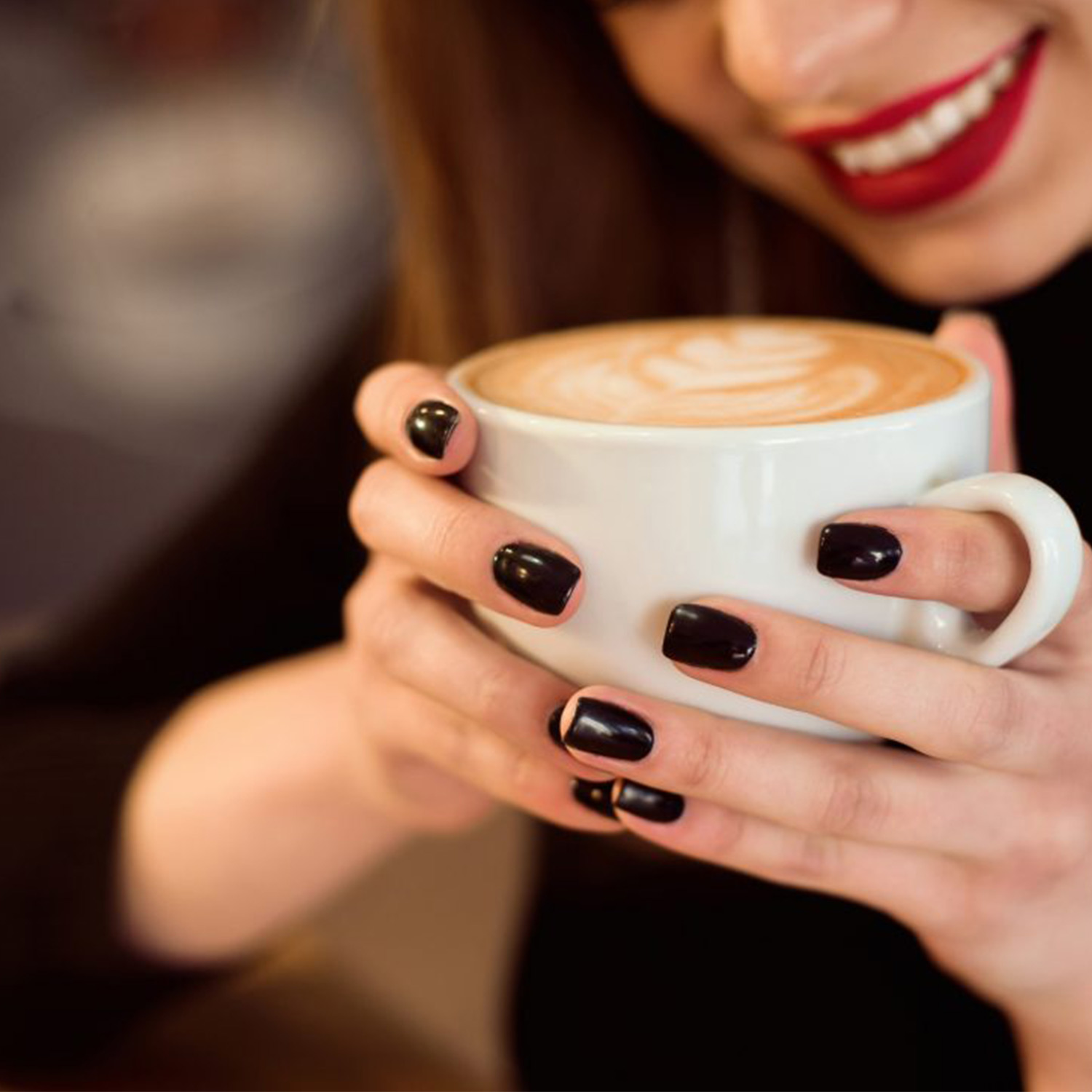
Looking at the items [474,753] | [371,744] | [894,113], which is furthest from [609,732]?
[894,113]

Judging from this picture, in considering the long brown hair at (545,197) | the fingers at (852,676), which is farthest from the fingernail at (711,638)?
the long brown hair at (545,197)

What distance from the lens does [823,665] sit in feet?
1.46

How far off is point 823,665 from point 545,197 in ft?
2.47

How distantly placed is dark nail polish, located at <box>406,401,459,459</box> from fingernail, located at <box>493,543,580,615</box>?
0.05 meters

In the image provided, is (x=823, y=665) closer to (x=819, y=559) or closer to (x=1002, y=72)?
(x=819, y=559)

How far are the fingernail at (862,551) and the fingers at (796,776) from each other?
0.08 meters

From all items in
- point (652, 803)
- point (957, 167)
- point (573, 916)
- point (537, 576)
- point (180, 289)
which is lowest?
point (573, 916)

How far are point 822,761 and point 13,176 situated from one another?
1.72 m

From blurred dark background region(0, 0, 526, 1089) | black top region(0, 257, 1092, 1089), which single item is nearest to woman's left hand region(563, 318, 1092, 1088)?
black top region(0, 257, 1092, 1089)

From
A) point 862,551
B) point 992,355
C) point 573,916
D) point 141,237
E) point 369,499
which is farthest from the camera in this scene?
point 141,237

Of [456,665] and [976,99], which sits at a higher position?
[976,99]

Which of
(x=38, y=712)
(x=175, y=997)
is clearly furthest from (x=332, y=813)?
(x=38, y=712)

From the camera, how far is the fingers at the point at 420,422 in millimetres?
496

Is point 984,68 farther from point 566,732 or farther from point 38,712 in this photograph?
point 38,712
